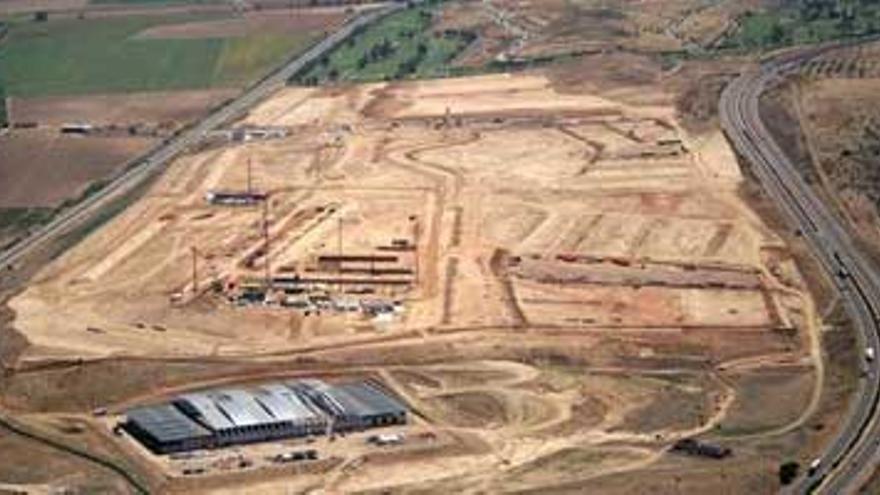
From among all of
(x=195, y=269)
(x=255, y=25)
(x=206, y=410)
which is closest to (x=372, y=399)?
(x=206, y=410)

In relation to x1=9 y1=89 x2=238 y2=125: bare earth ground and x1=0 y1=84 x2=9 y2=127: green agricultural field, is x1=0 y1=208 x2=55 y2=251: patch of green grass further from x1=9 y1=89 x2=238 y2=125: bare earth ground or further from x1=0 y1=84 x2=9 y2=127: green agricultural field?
x1=9 y1=89 x2=238 y2=125: bare earth ground

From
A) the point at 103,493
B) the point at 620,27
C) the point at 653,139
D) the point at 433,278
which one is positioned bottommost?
the point at 103,493

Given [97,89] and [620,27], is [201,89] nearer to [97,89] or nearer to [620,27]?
[97,89]

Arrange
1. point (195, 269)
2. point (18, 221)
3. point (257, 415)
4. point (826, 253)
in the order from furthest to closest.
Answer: point (18, 221), point (826, 253), point (195, 269), point (257, 415)

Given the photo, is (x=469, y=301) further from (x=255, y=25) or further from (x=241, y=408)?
(x=255, y=25)

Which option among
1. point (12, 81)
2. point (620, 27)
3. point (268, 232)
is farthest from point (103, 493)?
point (620, 27)

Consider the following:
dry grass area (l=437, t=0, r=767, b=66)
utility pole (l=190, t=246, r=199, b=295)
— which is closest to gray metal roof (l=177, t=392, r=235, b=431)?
utility pole (l=190, t=246, r=199, b=295)
